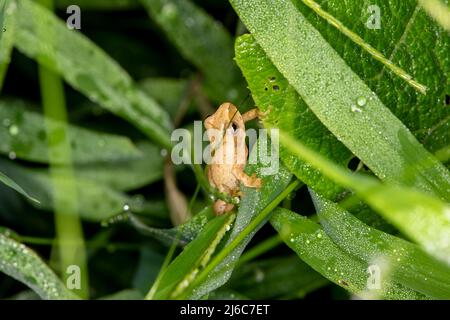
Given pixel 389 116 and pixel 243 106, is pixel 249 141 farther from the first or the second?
pixel 389 116

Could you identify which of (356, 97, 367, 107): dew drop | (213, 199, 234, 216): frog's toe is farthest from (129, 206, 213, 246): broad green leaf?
(356, 97, 367, 107): dew drop

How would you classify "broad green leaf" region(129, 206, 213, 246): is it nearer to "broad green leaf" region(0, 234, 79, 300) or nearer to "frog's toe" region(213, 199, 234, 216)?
"frog's toe" region(213, 199, 234, 216)

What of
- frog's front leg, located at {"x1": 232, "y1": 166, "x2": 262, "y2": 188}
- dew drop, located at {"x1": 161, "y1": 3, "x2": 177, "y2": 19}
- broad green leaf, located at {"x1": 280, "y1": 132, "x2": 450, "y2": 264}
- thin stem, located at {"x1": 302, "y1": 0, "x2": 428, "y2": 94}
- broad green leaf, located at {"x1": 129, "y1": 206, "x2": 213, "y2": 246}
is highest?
dew drop, located at {"x1": 161, "y1": 3, "x2": 177, "y2": 19}

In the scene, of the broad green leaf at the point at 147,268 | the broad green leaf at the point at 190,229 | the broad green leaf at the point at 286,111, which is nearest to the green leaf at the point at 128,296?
the broad green leaf at the point at 147,268

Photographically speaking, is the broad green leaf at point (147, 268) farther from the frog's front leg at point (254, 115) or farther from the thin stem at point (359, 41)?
the thin stem at point (359, 41)

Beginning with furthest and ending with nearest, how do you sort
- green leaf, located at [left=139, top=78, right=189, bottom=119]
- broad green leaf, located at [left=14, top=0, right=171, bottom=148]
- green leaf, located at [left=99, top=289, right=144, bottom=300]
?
1. green leaf, located at [left=139, top=78, right=189, bottom=119]
2. broad green leaf, located at [left=14, top=0, right=171, bottom=148]
3. green leaf, located at [left=99, top=289, right=144, bottom=300]

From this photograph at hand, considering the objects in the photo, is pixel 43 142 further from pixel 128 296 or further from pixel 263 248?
pixel 263 248
